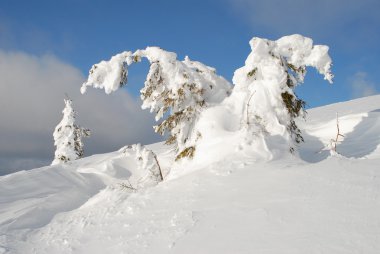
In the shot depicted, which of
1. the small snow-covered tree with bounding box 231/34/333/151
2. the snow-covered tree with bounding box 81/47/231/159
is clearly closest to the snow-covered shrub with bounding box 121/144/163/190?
the snow-covered tree with bounding box 81/47/231/159

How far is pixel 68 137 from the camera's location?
28.5 meters

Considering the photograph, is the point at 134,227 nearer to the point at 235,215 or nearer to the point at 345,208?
the point at 235,215

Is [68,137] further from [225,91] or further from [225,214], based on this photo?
[225,214]

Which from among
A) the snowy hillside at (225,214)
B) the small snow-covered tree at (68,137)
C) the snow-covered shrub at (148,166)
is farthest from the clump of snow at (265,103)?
the small snow-covered tree at (68,137)

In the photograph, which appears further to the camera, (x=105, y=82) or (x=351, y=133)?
(x=351, y=133)

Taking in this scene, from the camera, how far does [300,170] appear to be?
6645 millimetres

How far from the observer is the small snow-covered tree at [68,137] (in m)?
28.2

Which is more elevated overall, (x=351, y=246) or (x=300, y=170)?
(x=300, y=170)

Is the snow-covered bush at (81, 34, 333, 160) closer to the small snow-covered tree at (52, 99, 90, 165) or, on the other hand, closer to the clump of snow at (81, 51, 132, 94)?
the clump of snow at (81, 51, 132, 94)

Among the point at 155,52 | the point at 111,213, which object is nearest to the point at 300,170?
the point at 111,213

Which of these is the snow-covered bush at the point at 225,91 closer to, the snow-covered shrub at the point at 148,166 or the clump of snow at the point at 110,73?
the clump of snow at the point at 110,73

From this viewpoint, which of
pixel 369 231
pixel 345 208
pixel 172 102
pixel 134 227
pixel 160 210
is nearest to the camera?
pixel 369 231

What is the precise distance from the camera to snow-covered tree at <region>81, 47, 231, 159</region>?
372 inches

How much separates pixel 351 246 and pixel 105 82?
778cm
